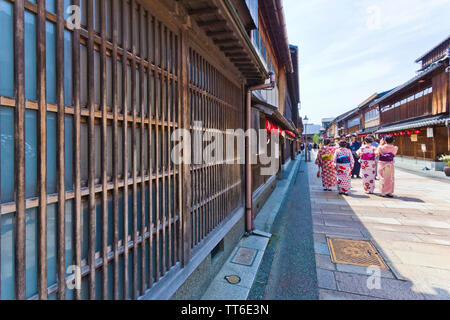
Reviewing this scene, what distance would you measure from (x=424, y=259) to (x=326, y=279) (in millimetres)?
2222

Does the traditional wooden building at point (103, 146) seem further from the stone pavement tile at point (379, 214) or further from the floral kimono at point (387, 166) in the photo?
the floral kimono at point (387, 166)

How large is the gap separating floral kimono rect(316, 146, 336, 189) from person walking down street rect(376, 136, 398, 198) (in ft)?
6.62

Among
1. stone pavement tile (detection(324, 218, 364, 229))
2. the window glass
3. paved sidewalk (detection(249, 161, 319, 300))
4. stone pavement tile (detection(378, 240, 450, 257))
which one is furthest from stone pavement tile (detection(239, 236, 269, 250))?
the window glass

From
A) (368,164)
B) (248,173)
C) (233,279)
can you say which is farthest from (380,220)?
(233,279)

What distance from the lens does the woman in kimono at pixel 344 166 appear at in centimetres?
991

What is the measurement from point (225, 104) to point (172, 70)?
209cm

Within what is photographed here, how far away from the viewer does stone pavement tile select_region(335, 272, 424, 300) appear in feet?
11.2

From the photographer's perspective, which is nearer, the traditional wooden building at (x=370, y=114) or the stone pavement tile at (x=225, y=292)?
the stone pavement tile at (x=225, y=292)

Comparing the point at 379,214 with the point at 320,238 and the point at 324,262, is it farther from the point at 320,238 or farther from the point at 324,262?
the point at 324,262

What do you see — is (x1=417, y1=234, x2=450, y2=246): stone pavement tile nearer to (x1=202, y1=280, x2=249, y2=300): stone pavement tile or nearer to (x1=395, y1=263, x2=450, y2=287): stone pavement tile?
(x1=395, y1=263, x2=450, y2=287): stone pavement tile

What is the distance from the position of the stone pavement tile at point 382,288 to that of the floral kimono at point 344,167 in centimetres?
676

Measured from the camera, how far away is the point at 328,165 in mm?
11172

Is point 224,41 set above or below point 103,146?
above

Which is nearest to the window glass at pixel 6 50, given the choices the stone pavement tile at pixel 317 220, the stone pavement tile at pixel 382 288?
the stone pavement tile at pixel 382 288
